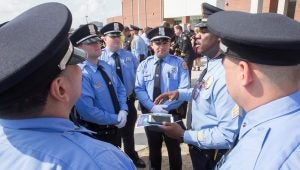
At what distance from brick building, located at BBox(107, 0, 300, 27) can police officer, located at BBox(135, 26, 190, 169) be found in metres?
13.0

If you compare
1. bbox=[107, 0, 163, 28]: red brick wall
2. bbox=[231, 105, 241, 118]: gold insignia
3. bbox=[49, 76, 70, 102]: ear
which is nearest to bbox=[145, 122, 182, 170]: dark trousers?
bbox=[231, 105, 241, 118]: gold insignia

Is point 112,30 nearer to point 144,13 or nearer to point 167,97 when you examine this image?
point 167,97

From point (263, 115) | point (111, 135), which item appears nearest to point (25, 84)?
point (263, 115)

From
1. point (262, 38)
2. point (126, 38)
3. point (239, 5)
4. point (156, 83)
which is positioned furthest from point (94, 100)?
point (239, 5)

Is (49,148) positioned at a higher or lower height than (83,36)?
higher

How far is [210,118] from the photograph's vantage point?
2.50 meters

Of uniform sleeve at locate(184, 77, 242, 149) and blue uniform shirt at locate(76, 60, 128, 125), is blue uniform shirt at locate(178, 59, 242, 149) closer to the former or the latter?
uniform sleeve at locate(184, 77, 242, 149)

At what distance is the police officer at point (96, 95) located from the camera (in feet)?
10.6

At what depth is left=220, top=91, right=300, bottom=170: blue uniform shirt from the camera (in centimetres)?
106

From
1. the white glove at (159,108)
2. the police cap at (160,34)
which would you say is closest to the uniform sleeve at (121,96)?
the white glove at (159,108)

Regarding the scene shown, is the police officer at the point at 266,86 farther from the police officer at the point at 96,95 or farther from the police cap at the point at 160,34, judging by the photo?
the police cap at the point at 160,34

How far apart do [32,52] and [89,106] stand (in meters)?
2.27

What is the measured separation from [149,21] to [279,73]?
1764 inches

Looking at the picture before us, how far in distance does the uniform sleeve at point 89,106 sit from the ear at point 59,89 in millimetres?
2031
